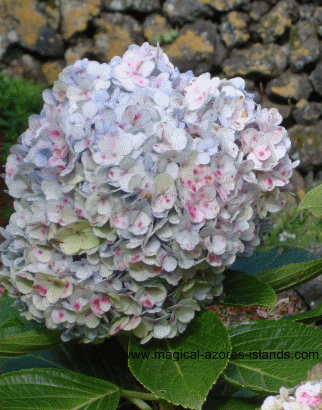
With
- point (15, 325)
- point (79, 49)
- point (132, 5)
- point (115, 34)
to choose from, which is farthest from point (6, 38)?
point (15, 325)

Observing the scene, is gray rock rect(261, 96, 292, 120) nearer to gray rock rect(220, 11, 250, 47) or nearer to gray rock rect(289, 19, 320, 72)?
gray rock rect(289, 19, 320, 72)

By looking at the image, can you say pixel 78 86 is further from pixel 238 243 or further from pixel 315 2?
pixel 315 2

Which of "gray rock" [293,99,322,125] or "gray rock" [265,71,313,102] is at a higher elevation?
"gray rock" [265,71,313,102]

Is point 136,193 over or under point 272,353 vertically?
over

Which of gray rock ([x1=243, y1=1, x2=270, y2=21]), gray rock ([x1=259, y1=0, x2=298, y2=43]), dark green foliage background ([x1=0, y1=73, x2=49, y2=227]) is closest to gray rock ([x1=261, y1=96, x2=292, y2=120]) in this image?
gray rock ([x1=259, y1=0, x2=298, y2=43])

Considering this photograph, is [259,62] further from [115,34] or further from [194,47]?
[115,34]

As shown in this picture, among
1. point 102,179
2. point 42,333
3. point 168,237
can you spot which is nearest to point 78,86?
point 102,179
